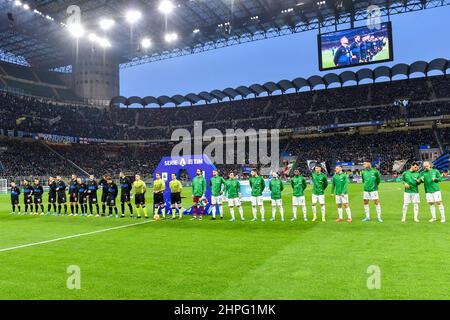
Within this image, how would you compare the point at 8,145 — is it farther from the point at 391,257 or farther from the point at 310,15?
the point at 391,257

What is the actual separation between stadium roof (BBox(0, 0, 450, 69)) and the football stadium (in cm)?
23

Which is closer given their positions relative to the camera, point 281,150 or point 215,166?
point 215,166

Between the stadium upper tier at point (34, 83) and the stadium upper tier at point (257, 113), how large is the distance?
433cm

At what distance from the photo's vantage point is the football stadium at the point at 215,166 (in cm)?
753

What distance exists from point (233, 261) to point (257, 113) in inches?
2515

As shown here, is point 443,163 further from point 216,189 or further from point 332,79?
point 216,189

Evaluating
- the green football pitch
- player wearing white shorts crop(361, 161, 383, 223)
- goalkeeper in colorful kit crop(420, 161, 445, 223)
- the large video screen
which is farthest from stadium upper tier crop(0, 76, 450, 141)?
the green football pitch

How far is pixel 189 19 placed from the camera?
44.0m

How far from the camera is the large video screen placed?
34.1 metres

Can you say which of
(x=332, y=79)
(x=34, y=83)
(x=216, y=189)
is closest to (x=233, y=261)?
(x=216, y=189)
